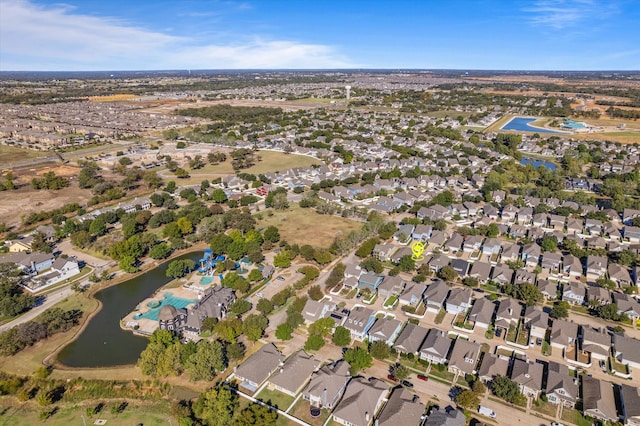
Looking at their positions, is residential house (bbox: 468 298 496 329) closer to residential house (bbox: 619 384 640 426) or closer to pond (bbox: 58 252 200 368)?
residential house (bbox: 619 384 640 426)

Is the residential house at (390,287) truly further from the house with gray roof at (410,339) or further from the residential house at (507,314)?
the residential house at (507,314)

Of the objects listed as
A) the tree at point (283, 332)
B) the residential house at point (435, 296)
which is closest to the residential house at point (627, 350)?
the residential house at point (435, 296)

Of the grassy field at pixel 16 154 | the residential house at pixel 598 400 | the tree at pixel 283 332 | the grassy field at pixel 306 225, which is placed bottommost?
the residential house at pixel 598 400

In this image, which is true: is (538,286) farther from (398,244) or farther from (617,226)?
(617,226)

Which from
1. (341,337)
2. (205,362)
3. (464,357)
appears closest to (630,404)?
(464,357)

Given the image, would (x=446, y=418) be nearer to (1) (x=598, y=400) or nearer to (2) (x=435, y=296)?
(1) (x=598, y=400)

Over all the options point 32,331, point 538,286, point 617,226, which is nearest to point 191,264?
point 32,331
